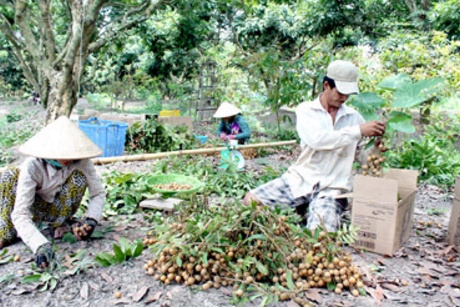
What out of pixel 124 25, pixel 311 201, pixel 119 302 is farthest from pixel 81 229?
pixel 124 25

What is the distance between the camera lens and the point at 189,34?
9.84 metres

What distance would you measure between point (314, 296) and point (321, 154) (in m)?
1.18

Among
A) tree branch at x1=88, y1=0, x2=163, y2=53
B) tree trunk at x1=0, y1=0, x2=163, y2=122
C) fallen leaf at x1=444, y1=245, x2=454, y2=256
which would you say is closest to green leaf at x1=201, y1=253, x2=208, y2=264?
fallen leaf at x1=444, y1=245, x2=454, y2=256

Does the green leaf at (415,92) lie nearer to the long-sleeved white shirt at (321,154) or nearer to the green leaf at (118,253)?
the long-sleeved white shirt at (321,154)

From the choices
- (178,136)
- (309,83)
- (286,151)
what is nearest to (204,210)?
(178,136)

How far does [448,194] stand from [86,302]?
152 inches

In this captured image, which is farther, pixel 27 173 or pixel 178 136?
pixel 178 136

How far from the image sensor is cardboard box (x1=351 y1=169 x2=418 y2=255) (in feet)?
7.90

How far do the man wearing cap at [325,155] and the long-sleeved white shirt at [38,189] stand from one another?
1.09m

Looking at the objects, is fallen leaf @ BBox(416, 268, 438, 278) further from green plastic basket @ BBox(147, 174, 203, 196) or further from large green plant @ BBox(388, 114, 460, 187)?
large green plant @ BBox(388, 114, 460, 187)

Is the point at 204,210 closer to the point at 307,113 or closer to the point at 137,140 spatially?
the point at 307,113

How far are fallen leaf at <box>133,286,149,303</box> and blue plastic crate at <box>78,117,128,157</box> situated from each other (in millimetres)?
→ 3286

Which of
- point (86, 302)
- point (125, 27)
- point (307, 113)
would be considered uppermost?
point (125, 27)

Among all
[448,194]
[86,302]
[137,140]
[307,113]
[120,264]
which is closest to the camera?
[86,302]
